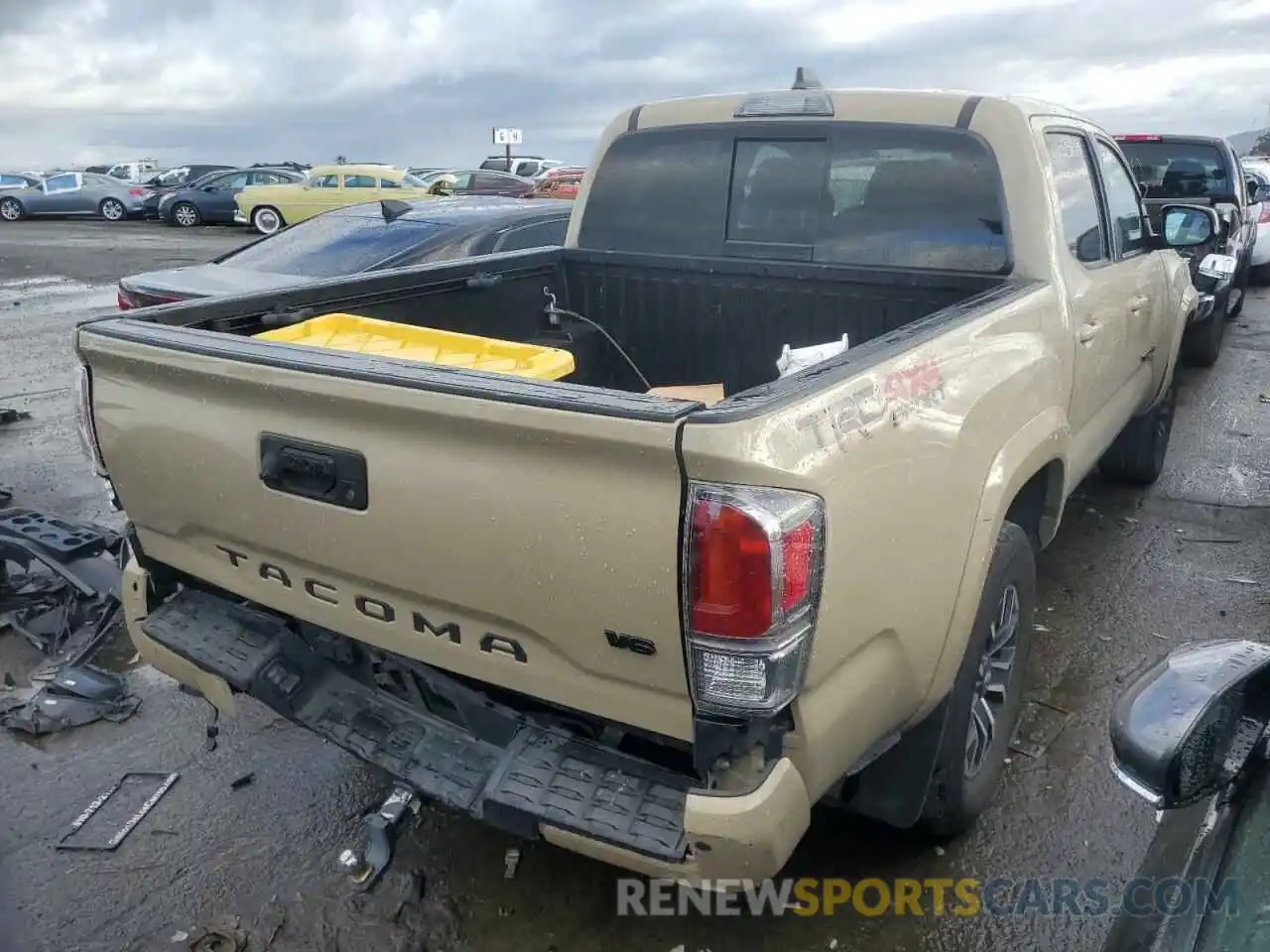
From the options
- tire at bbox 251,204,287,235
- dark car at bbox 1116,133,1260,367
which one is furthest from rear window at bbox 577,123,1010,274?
tire at bbox 251,204,287,235

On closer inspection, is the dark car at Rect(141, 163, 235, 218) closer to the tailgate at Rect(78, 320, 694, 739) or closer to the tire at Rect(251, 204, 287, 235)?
the tire at Rect(251, 204, 287, 235)

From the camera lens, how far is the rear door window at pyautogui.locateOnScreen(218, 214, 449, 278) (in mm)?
6434

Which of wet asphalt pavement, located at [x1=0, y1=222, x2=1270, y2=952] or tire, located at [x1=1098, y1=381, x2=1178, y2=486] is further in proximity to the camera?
tire, located at [x1=1098, y1=381, x2=1178, y2=486]

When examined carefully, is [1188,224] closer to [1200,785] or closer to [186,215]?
[1200,785]

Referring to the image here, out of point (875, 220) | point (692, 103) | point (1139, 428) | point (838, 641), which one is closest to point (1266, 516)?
point (1139, 428)

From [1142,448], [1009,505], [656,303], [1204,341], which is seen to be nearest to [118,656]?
[656,303]

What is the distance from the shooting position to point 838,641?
2.06 metres

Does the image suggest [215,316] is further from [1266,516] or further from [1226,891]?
[1266,516]

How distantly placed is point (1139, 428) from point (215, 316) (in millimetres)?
4850

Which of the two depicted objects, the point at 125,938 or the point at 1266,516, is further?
the point at 1266,516

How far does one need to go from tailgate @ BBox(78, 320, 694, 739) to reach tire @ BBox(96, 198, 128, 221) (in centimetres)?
3046

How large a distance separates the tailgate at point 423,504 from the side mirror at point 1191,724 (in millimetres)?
801

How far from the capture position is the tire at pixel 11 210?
97.0 feet

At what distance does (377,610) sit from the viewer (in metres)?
2.41
